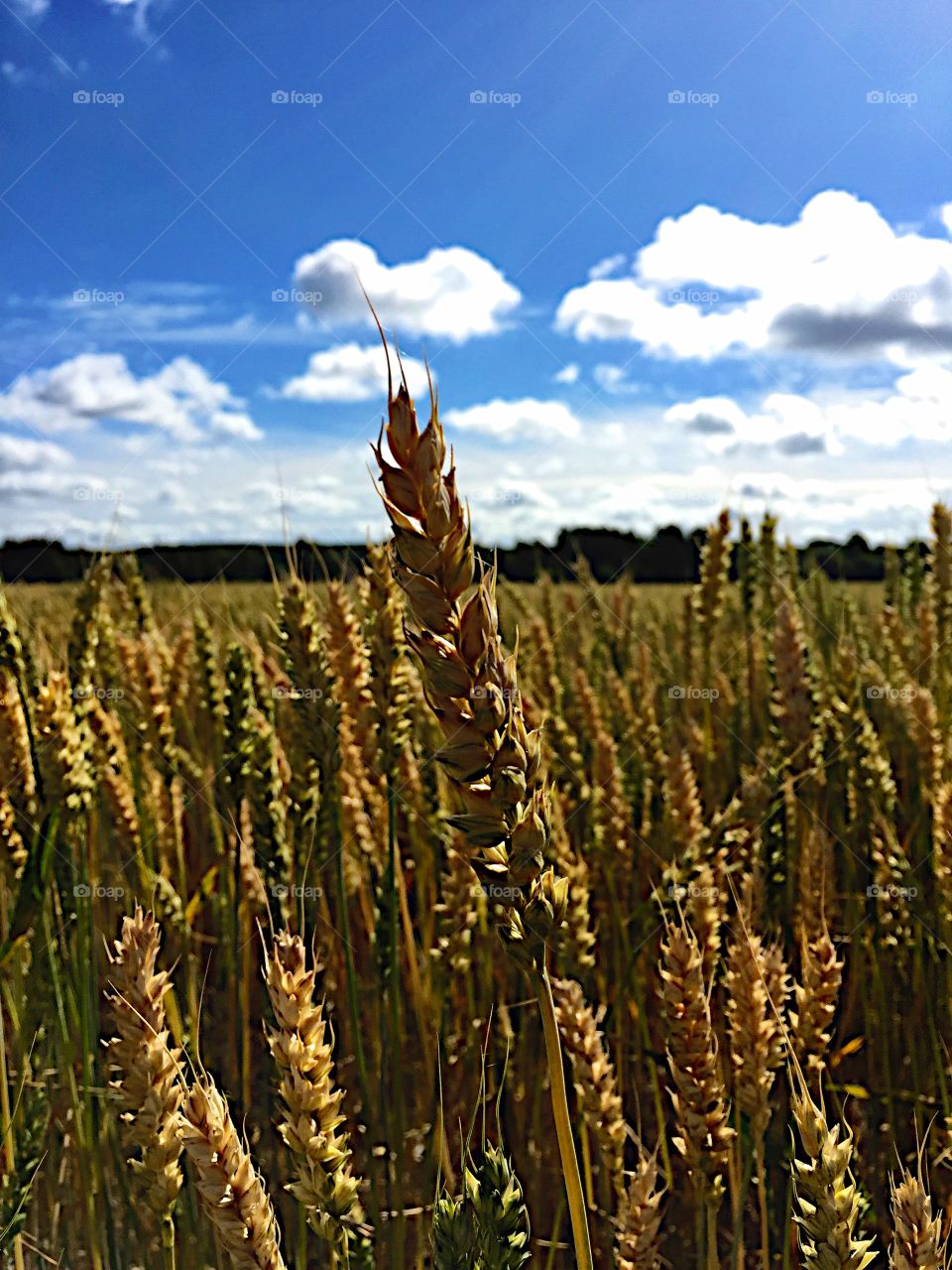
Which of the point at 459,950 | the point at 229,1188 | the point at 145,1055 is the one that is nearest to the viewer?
the point at 229,1188

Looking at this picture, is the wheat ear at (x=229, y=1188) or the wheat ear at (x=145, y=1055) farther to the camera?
the wheat ear at (x=145, y=1055)

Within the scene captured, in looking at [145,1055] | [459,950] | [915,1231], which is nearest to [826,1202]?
[915,1231]

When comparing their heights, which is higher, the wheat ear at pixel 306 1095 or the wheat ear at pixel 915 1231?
the wheat ear at pixel 306 1095

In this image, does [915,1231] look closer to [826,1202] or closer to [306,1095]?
[826,1202]

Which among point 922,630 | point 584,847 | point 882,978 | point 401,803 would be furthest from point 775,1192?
point 922,630

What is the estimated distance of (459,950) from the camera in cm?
181

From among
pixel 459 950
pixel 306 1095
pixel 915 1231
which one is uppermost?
pixel 306 1095

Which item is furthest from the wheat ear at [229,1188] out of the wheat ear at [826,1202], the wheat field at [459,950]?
the wheat ear at [826,1202]

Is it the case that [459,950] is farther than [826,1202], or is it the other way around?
[459,950]

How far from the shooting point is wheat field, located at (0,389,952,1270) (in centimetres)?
77

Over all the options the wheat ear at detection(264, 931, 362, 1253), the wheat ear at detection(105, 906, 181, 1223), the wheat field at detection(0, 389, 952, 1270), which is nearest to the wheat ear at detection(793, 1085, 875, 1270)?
the wheat field at detection(0, 389, 952, 1270)

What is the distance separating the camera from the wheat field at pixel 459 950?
768 mm

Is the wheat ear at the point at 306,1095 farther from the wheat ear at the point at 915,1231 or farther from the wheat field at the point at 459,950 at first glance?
the wheat ear at the point at 915,1231

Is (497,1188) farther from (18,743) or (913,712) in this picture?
(913,712)
